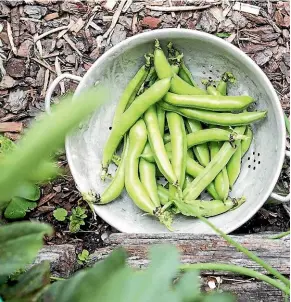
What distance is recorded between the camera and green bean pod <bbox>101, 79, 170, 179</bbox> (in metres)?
1.16

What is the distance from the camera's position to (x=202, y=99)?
1.17 metres

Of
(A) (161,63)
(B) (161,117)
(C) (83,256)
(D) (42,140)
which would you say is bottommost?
(C) (83,256)

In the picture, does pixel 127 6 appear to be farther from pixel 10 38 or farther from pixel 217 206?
pixel 217 206

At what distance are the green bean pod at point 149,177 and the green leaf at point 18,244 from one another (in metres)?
0.74

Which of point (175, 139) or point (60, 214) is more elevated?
point (175, 139)

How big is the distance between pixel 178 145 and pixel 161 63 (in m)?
0.17

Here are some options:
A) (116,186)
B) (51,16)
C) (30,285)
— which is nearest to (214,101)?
(116,186)

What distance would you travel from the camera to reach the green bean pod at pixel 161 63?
3.86ft

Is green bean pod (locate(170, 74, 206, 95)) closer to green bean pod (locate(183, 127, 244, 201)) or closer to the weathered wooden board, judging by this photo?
green bean pod (locate(183, 127, 244, 201))

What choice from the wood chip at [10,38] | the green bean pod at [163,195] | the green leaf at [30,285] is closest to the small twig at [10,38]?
the wood chip at [10,38]

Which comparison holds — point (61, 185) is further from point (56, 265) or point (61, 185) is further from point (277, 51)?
point (277, 51)

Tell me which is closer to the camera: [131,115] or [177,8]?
[131,115]

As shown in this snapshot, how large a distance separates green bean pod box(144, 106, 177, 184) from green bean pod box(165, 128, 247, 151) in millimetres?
51

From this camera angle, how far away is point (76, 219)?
1283 mm
